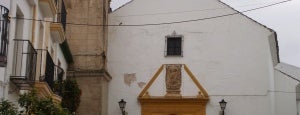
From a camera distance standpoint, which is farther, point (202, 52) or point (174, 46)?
point (174, 46)

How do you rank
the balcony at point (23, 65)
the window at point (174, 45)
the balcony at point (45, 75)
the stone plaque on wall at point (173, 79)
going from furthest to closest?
1. the window at point (174, 45)
2. the stone plaque on wall at point (173, 79)
3. the balcony at point (45, 75)
4. the balcony at point (23, 65)

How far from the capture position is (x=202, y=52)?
2109 cm

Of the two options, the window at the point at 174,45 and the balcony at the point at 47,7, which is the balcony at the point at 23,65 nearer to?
the balcony at the point at 47,7

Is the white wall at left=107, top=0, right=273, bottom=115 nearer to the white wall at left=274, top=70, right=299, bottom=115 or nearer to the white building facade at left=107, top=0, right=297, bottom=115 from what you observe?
the white building facade at left=107, top=0, right=297, bottom=115

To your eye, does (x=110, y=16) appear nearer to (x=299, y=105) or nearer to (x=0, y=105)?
(x=299, y=105)

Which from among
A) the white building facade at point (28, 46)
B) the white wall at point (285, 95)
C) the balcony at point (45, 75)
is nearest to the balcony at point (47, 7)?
the white building facade at point (28, 46)

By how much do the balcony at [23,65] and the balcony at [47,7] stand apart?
2031mm

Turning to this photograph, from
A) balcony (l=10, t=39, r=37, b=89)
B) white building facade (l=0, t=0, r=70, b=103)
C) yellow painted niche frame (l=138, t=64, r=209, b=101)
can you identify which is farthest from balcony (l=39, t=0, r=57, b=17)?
yellow painted niche frame (l=138, t=64, r=209, b=101)

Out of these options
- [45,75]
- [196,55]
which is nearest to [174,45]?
[196,55]

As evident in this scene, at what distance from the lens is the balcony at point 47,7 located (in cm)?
1259

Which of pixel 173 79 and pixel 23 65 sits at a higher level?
pixel 173 79

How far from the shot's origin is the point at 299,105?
2330 cm

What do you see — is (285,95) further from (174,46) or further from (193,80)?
(174,46)

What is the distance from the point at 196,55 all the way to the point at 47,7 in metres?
9.15
